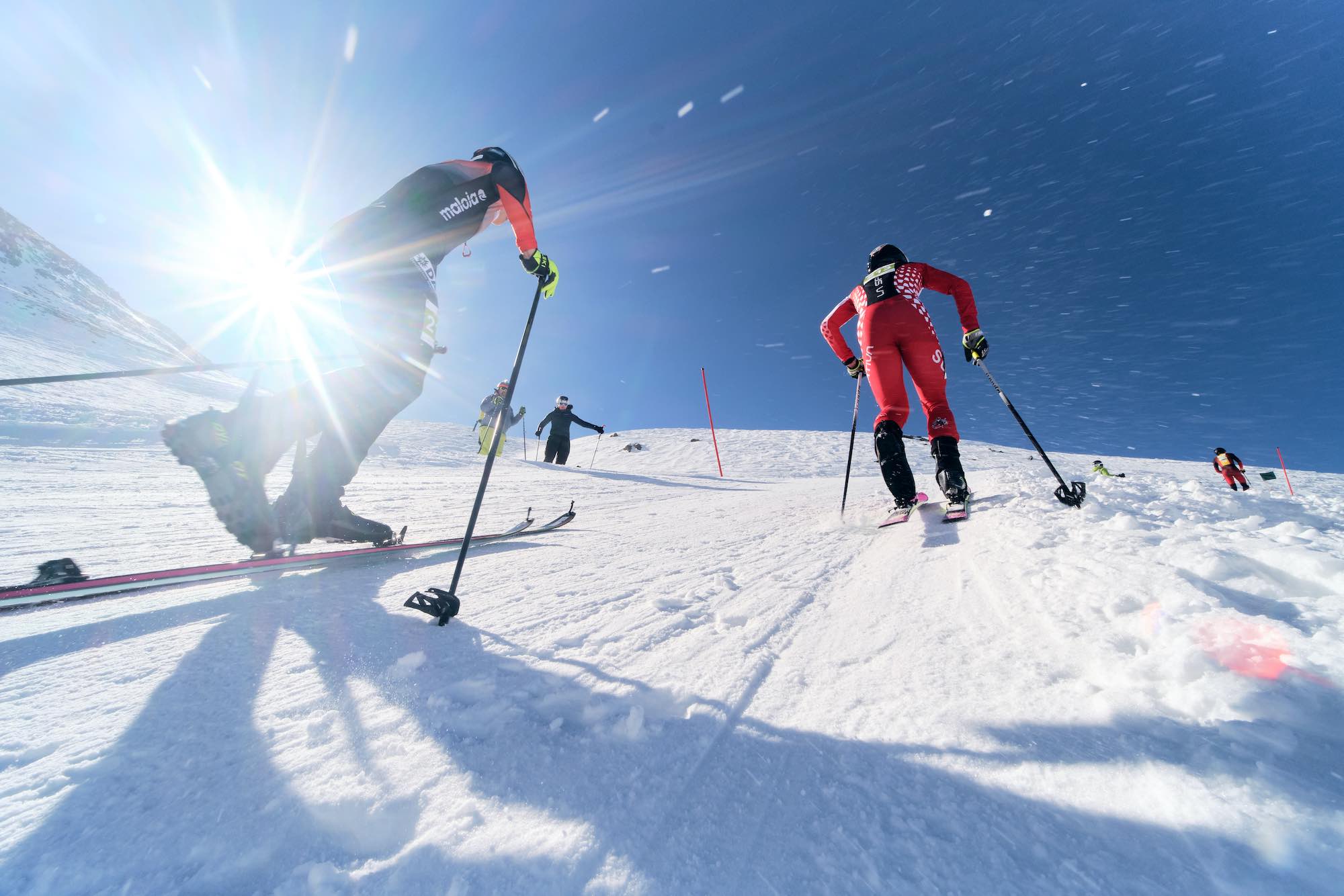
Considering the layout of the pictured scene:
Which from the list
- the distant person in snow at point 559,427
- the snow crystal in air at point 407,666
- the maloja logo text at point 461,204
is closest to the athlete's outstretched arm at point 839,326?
the maloja logo text at point 461,204

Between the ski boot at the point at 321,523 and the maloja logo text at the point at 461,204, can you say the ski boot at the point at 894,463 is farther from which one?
the ski boot at the point at 321,523

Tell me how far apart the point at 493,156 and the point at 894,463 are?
358cm

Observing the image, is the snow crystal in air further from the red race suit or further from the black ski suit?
the black ski suit

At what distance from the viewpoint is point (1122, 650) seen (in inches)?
43.8

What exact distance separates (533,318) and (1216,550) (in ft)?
9.28

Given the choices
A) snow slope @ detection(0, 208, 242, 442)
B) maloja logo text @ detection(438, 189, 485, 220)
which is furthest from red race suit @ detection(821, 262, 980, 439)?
snow slope @ detection(0, 208, 242, 442)

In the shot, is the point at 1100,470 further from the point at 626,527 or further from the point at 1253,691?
the point at 1253,691

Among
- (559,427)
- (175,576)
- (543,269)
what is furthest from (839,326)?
(559,427)

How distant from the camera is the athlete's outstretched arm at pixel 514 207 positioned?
3123 millimetres

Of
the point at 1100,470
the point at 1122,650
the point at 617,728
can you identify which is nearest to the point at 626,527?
the point at 617,728

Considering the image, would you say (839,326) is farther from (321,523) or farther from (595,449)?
(595,449)

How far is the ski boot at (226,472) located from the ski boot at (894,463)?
3637mm

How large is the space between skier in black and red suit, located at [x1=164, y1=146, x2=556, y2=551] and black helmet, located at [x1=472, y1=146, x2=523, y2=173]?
8 cm

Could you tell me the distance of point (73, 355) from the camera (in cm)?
1617
